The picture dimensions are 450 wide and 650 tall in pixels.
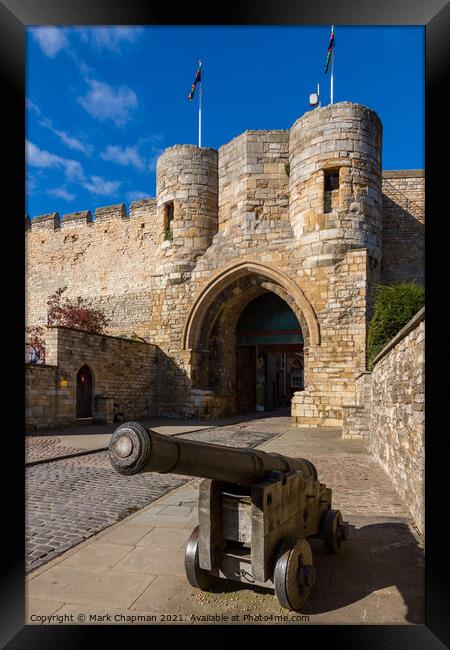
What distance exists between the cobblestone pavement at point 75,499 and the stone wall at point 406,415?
2665 mm

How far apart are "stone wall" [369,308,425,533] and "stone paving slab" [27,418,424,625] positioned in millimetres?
393

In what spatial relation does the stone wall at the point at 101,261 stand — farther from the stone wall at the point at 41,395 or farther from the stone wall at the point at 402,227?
the stone wall at the point at 402,227

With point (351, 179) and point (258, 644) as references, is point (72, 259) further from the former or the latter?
point (258, 644)

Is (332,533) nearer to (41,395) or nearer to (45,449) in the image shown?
(45,449)

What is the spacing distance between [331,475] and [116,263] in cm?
1721

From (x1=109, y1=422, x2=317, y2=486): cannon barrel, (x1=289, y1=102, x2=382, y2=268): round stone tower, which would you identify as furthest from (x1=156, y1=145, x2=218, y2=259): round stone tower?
(x1=109, y1=422, x2=317, y2=486): cannon barrel

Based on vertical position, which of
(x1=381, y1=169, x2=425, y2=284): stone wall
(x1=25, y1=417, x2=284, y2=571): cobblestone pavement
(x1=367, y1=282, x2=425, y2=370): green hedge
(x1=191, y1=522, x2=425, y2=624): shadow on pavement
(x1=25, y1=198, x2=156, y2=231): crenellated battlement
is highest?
(x1=25, y1=198, x2=156, y2=231): crenellated battlement

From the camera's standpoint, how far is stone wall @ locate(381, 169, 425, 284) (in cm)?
1553

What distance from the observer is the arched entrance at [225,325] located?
546 inches

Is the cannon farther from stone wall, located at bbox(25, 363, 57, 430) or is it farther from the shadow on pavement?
stone wall, located at bbox(25, 363, 57, 430)

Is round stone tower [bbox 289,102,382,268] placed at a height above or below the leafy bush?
above

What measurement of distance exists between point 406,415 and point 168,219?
44.2ft

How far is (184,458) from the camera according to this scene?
6.71 feet
